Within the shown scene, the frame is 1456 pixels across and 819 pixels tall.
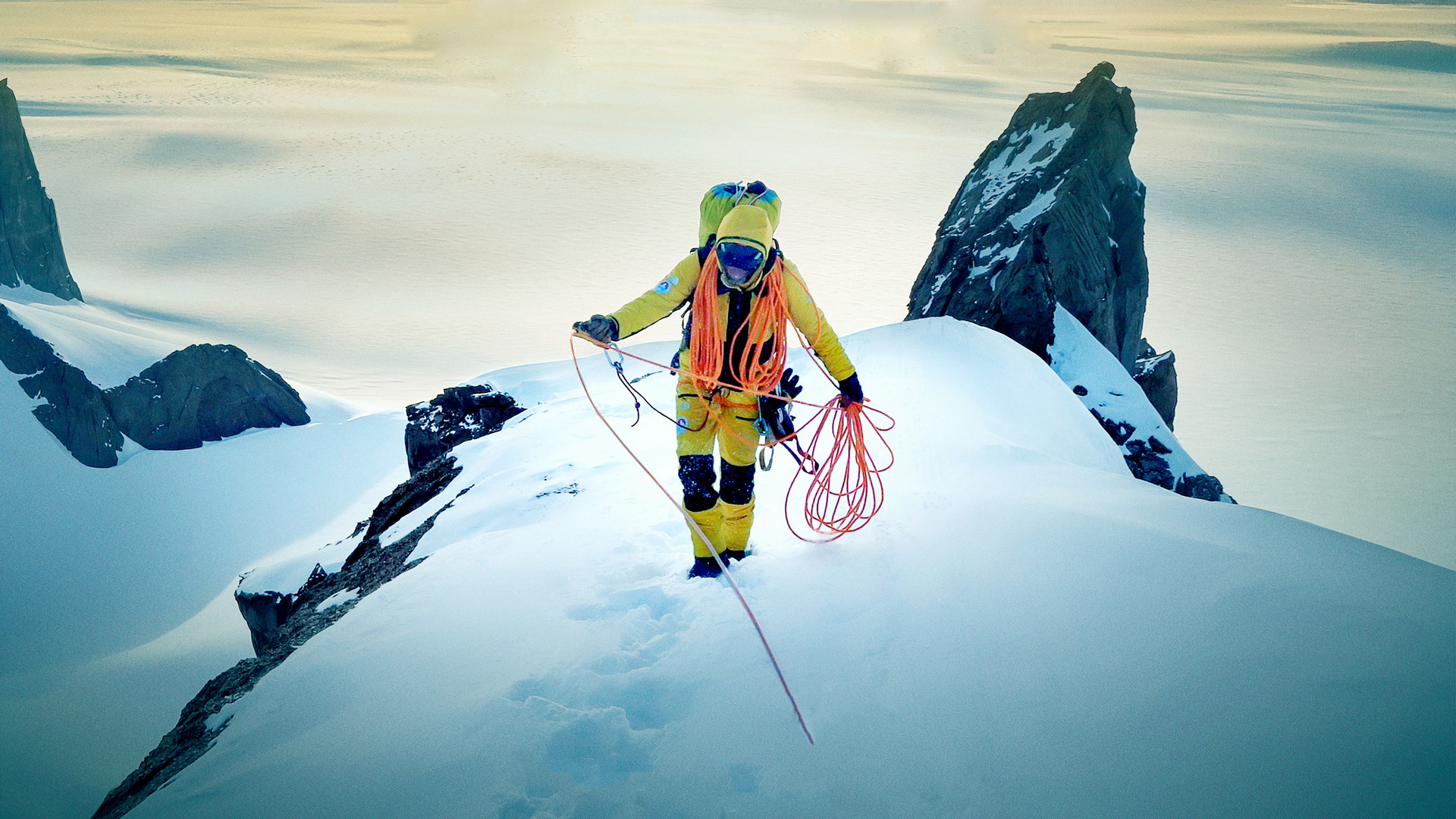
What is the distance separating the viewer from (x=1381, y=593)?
101 inches

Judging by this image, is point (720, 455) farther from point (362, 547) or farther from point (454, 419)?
point (454, 419)

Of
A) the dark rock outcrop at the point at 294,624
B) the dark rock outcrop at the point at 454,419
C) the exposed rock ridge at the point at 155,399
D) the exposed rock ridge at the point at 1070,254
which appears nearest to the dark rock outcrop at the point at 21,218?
the exposed rock ridge at the point at 155,399

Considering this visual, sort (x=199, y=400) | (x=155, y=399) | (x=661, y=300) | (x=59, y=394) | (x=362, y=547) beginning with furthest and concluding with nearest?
(x=199, y=400)
(x=155, y=399)
(x=59, y=394)
(x=362, y=547)
(x=661, y=300)

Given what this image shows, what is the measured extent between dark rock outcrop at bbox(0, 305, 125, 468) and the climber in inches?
668

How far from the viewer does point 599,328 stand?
10.8 feet

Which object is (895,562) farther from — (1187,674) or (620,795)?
(620,795)

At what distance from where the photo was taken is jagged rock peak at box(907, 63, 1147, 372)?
29.1 ft

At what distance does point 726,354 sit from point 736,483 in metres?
0.65

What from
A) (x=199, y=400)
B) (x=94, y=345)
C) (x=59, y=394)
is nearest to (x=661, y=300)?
(x=199, y=400)

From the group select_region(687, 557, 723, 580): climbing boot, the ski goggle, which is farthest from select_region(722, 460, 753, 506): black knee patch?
the ski goggle

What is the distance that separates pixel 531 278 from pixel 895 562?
3435 cm

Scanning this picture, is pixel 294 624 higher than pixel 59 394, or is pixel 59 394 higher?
pixel 59 394

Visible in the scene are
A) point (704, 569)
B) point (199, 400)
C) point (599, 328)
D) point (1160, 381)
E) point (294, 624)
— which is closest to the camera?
point (599, 328)

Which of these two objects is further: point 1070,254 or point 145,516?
point 145,516
